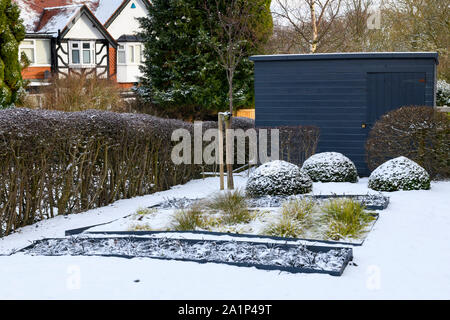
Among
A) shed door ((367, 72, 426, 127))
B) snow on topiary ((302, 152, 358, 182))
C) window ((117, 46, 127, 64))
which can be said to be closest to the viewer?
snow on topiary ((302, 152, 358, 182))

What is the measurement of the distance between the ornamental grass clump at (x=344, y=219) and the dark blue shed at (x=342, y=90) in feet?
16.3

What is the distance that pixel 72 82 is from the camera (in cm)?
1600

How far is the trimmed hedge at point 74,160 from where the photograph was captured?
7.06 metres

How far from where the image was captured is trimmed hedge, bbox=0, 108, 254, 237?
7.06 m

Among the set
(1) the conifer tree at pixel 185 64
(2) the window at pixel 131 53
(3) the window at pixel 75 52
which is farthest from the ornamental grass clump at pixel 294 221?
(2) the window at pixel 131 53

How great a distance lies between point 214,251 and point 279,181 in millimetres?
3092

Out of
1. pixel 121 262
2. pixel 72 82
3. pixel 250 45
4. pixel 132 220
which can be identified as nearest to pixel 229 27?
pixel 250 45

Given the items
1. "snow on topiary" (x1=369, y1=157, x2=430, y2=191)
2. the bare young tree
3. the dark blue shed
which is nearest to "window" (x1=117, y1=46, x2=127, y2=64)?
the bare young tree

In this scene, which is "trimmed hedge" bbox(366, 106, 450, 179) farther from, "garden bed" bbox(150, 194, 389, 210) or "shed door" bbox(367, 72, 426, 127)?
"garden bed" bbox(150, 194, 389, 210)

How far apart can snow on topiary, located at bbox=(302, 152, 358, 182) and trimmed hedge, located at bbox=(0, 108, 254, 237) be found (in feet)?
9.20

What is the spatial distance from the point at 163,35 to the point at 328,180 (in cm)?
987

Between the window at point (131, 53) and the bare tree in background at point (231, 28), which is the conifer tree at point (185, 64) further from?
the window at point (131, 53)
